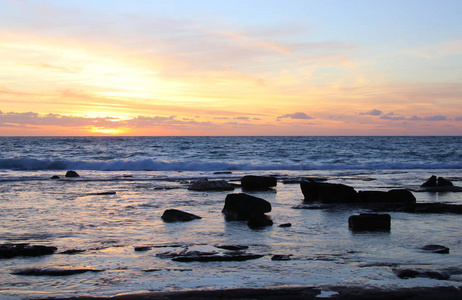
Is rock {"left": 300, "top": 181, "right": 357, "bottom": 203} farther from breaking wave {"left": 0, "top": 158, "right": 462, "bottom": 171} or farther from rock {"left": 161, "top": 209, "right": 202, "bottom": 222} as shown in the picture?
breaking wave {"left": 0, "top": 158, "right": 462, "bottom": 171}

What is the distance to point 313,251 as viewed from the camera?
23.4ft

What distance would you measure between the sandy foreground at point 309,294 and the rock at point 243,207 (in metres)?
5.08

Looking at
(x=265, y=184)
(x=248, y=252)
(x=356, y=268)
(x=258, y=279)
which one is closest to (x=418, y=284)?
(x=356, y=268)

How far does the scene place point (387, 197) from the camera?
42.7ft

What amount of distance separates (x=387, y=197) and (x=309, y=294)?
8907 millimetres

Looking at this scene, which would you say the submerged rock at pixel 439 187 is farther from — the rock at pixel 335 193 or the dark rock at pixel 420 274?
the dark rock at pixel 420 274

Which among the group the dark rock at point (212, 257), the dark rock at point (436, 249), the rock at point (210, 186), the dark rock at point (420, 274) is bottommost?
the rock at point (210, 186)

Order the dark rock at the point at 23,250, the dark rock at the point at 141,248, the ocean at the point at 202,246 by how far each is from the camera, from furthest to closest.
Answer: the dark rock at the point at 141,248, the dark rock at the point at 23,250, the ocean at the point at 202,246

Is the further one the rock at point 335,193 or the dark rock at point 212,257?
the rock at point 335,193

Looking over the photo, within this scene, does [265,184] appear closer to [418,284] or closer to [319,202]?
[319,202]

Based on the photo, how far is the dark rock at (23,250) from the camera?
6.76m

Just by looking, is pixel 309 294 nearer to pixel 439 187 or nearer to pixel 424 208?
pixel 424 208

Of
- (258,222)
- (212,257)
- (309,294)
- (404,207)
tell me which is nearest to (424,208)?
(404,207)

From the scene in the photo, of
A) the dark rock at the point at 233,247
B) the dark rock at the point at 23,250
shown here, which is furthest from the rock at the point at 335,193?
the dark rock at the point at 23,250
